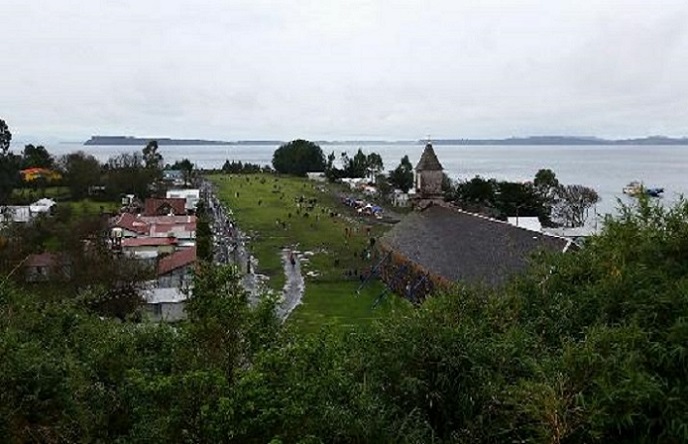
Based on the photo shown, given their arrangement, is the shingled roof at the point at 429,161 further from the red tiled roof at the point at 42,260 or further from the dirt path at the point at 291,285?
the red tiled roof at the point at 42,260

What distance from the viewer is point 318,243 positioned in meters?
53.1

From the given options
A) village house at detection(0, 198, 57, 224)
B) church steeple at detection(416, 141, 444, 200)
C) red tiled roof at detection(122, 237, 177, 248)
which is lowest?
red tiled roof at detection(122, 237, 177, 248)

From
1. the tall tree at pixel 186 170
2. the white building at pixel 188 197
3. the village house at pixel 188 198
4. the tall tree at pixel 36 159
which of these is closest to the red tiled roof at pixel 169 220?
the village house at pixel 188 198

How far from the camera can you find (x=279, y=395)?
28.0ft

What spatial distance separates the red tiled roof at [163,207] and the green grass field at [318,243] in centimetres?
533

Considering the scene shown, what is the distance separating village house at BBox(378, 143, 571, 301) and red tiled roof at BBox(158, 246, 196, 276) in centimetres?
1094

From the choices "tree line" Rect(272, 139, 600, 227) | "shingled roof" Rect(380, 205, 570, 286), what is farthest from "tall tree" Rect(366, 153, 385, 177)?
"shingled roof" Rect(380, 205, 570, 286)

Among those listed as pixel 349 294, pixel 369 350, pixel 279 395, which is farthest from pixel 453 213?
pixel 279 395

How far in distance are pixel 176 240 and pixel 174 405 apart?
133 ft

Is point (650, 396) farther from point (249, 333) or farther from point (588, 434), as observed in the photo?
point (249, 333)

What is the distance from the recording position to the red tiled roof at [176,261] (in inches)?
1524

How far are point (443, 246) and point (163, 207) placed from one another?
37.2m

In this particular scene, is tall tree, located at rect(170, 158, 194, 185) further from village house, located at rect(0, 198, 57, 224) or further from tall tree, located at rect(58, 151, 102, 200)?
village house, located at rect(0, 198, 57, 224)

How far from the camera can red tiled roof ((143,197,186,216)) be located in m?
62.9
